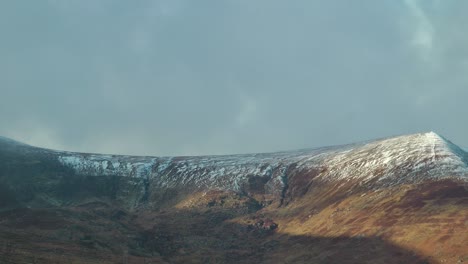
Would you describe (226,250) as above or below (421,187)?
below

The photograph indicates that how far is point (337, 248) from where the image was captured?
526 ft

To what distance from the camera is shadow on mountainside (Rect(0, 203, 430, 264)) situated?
5551 inches

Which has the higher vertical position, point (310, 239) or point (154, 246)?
point (310, 239)

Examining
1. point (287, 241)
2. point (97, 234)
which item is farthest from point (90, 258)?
point (287, 241)

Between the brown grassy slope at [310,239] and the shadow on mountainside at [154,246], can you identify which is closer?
the brown grassy slope at [310,239]

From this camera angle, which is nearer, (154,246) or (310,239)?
(310,239)

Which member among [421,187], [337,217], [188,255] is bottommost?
[188,255]

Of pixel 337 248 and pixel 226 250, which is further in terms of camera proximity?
pixel 226 250

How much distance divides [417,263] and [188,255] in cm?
7975

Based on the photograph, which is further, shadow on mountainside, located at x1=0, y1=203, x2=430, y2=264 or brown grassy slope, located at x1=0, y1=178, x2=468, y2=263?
shadow on mountainside, located at x1=0, y1=203, x2=430, y2=264

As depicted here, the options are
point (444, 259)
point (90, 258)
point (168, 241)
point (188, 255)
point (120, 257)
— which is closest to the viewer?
point (444, 259)

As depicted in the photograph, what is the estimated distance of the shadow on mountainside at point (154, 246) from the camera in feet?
463

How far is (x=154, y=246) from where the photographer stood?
189 meters

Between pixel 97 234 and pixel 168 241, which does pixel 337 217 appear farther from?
pixel 97 234
